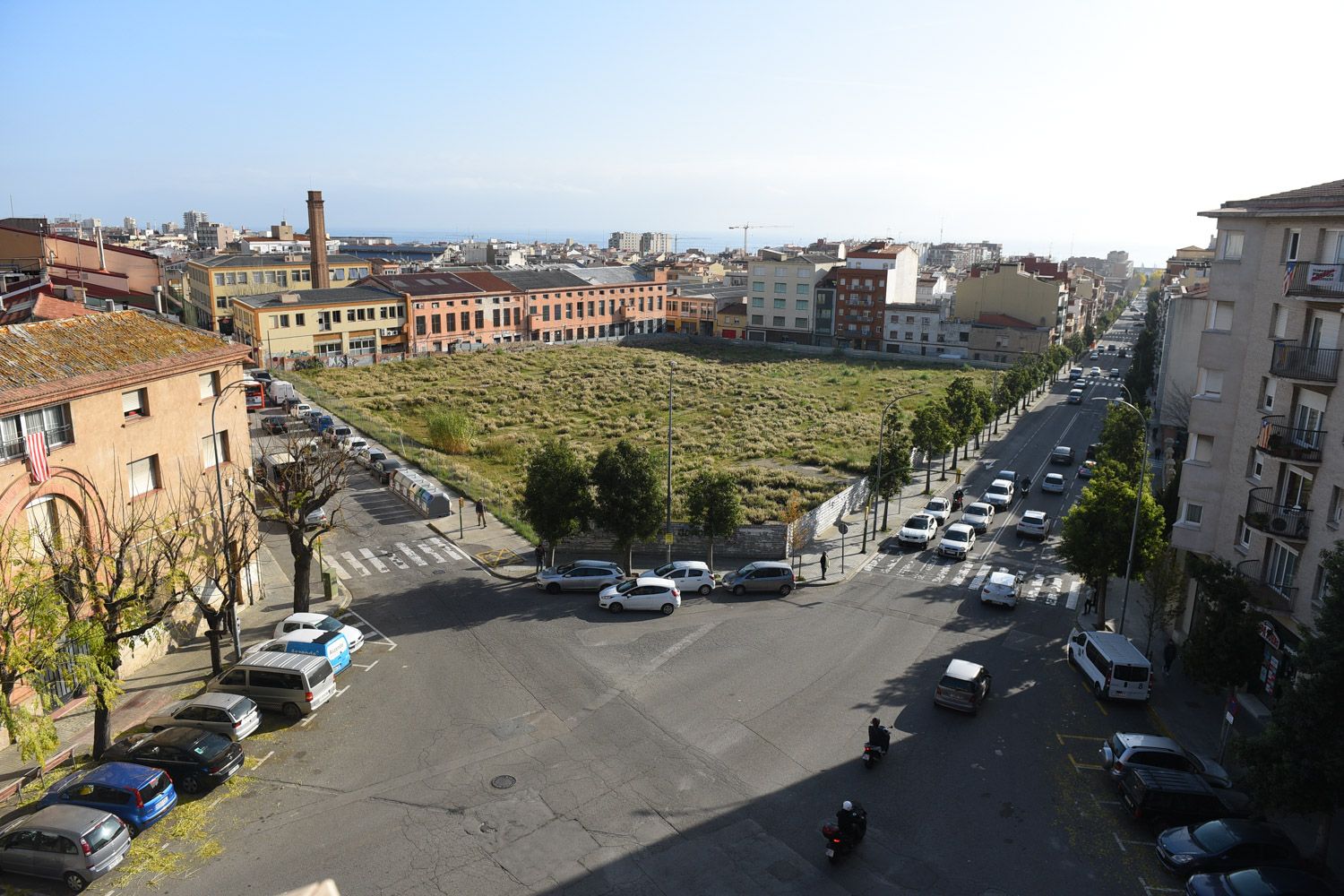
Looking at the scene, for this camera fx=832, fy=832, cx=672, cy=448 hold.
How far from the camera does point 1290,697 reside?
17312mm

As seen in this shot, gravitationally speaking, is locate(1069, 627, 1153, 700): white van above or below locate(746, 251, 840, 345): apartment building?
below

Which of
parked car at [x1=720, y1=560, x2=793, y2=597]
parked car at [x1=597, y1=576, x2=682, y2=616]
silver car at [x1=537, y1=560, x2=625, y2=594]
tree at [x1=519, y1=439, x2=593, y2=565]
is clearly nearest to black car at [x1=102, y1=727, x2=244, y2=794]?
parked car at [x1=597, y1=576, x2=682, y2=616]

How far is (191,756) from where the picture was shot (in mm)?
19734

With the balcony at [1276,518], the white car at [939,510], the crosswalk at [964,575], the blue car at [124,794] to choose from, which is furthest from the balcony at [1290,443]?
the blue car at [124,794]

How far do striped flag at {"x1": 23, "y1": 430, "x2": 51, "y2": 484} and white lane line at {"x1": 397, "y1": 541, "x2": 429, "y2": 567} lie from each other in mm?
16130

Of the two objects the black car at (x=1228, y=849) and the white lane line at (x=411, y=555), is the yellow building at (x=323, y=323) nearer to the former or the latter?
the white lane line at (x=411, y=555)

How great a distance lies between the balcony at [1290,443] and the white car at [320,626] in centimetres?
2845

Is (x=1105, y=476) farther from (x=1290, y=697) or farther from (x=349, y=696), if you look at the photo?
(x=349, y=696)

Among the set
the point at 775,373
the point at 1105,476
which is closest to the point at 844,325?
the point at 775,373

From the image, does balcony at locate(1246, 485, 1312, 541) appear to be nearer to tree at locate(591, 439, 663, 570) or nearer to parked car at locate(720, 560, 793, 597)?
parked car at locate(720, 560, 793, 597)

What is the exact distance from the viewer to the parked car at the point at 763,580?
1334 inches

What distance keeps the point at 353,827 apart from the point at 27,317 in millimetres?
24468

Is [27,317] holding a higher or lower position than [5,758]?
higher

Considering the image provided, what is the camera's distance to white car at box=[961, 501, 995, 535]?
43.4 m
